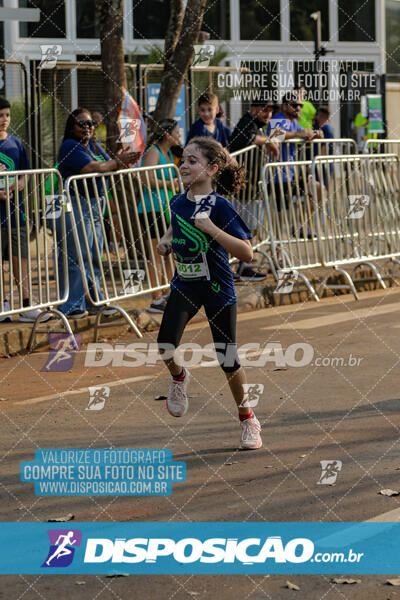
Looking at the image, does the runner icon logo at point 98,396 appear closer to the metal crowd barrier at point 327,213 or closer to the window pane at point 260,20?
the metal crowd barrier at point 327,213

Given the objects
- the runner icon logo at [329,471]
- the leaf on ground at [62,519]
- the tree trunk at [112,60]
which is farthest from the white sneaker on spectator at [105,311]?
the leaf on ground at [62,519]

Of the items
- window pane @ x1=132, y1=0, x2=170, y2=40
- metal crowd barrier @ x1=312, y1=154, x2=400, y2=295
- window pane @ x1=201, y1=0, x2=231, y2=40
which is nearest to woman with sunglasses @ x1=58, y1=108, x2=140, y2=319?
metal crowd barrier @ x1=312, y1=154, x2=400, y2=295

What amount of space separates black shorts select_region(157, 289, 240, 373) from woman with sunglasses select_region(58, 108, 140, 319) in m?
3.64

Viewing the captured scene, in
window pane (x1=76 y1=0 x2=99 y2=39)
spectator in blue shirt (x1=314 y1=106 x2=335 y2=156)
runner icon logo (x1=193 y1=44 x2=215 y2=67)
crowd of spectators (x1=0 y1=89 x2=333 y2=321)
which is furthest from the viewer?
window pane (x1=76 y1=0 x2=99 y2=39)

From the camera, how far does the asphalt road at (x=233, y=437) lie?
450 centimetres

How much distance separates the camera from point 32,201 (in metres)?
9.94

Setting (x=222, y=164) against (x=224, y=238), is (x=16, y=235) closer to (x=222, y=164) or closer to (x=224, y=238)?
(x=222, y=164)

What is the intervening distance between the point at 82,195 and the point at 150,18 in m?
16.1

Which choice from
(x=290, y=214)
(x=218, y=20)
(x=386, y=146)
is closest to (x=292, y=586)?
(x=290, y=214)

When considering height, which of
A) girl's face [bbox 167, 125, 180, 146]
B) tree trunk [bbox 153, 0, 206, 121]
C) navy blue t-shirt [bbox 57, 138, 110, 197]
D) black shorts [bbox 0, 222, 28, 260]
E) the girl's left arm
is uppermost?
tree trunk [bbox 153, 0, 206, 121]

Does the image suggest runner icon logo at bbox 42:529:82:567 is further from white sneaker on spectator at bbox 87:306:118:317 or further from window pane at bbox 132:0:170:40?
window pane at bbox 132:0:170:40

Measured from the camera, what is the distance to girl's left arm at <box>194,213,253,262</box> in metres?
6.35

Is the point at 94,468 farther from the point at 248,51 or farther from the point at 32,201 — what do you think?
the point at 248,51

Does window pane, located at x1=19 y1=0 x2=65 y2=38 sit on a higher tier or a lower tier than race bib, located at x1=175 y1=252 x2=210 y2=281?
higher
